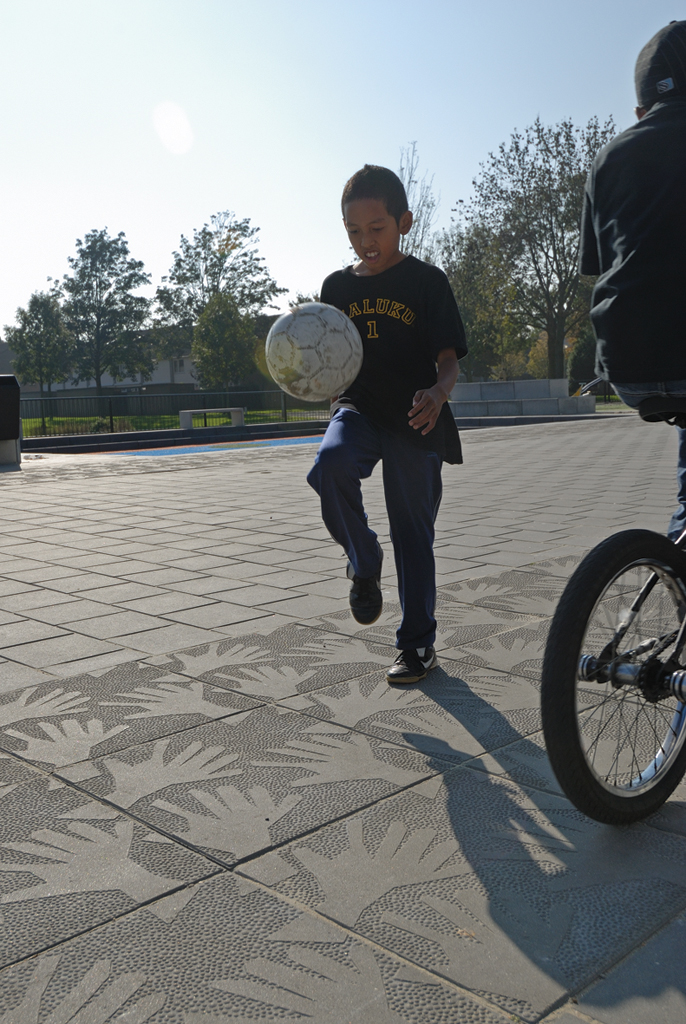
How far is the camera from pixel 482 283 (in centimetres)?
4247

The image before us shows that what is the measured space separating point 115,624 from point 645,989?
3.39m

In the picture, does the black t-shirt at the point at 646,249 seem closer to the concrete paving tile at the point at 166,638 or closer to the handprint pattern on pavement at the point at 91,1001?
the handprint pattern on pavement at the point at 91,1001

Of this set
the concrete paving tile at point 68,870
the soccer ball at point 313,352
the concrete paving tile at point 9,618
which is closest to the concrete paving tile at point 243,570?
the concrete paving tile at point 9,618

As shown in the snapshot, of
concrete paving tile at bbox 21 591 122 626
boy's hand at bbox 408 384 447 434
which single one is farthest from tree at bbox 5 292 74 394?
boy's hand at bbox 408 384 447 434

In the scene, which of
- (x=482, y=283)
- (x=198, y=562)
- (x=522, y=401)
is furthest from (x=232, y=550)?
(x=482, y=283)

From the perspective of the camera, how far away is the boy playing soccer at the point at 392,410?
140 inches

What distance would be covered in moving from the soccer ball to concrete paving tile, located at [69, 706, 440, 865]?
1.20 meters

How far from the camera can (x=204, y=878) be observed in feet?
7.18

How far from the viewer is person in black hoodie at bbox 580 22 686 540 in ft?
7.76

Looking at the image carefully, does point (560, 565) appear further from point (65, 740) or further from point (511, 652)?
point (65, 740)

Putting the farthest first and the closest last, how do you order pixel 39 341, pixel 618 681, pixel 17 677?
pixel 39 341 → pixel 17 677 → pixel 618 681

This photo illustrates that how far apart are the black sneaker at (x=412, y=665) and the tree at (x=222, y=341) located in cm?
4982

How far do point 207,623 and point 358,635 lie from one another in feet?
2.59

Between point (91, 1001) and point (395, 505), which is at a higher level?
point (395, 505)
